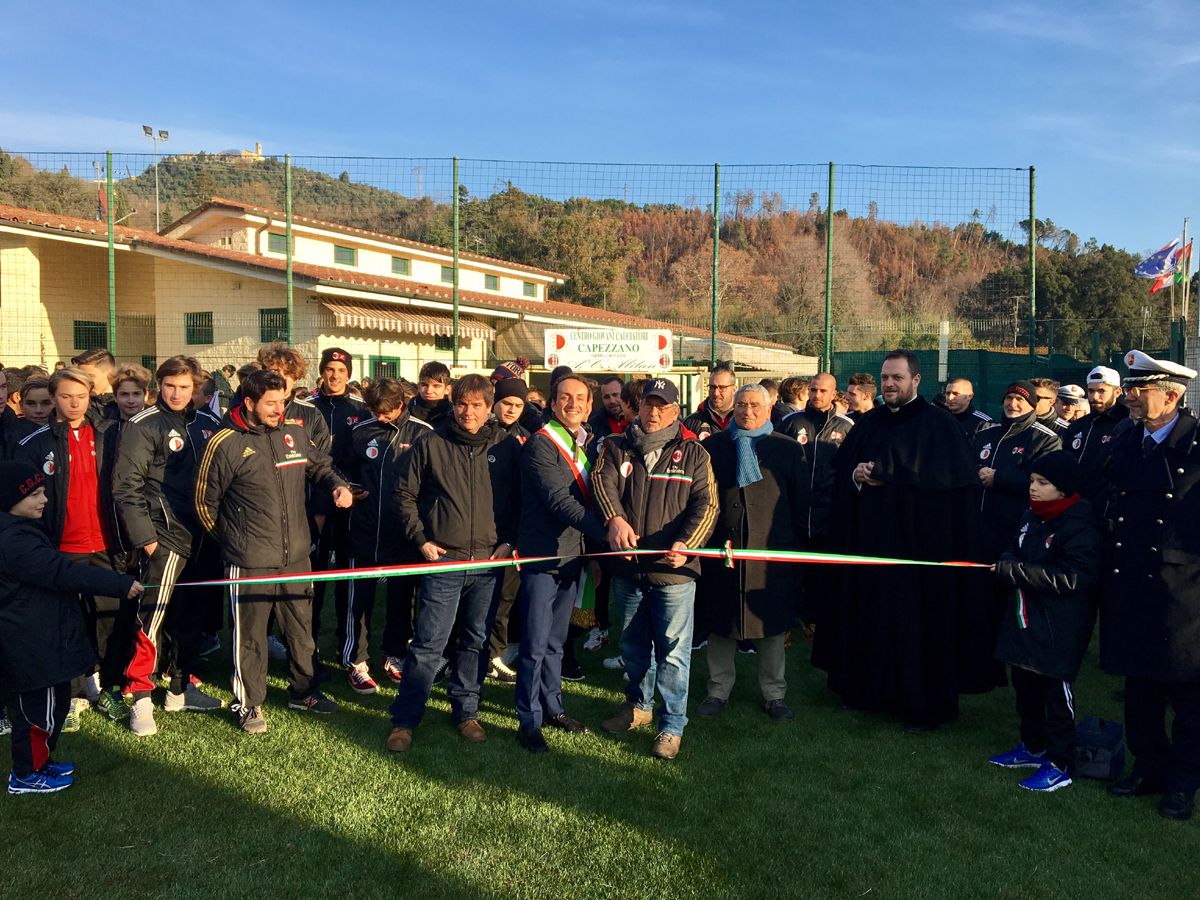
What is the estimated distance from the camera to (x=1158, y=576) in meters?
4.08

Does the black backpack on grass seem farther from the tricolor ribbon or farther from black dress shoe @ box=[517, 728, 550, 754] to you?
black dress shoe @ box=[517, 728, 550, 754]

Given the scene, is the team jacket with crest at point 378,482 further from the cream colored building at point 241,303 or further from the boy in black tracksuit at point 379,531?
the cream colored building at point 241,303

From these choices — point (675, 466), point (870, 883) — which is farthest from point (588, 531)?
point (870, 883)

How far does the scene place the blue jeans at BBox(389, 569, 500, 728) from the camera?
190 inches

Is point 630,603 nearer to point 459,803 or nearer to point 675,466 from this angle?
point 675,466

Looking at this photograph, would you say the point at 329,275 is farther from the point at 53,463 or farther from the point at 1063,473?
the point at 1063,473

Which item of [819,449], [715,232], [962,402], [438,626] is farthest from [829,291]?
[438,626]

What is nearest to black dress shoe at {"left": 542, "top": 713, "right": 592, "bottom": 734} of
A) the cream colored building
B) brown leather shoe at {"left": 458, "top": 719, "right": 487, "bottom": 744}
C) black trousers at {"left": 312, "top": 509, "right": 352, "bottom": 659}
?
brown leather shoe at {"left": 458, "top": 719, "right": 487, "bottom": 744}

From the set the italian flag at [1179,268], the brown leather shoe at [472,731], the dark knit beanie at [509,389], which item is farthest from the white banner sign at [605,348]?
the italian flag at [1179,268]

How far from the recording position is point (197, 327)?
22.0m

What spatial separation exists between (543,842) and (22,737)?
2.51 m

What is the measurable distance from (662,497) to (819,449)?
96.2 inches

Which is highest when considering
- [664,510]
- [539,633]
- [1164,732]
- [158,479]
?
[158,479]

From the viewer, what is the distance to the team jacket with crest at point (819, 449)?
6355mm
